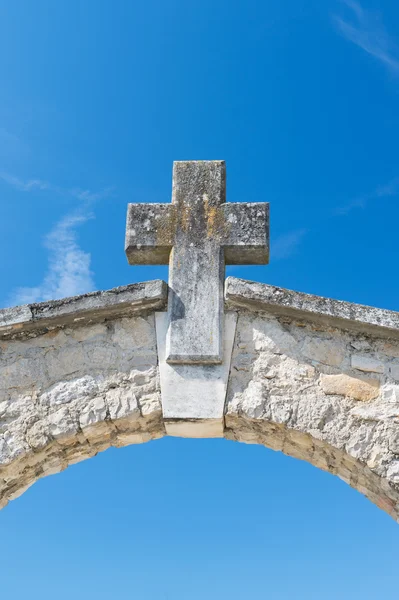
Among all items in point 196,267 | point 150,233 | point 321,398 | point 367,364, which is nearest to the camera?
point 321,398

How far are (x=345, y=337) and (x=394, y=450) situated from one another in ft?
2.58

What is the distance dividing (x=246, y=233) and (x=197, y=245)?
0.34 meters

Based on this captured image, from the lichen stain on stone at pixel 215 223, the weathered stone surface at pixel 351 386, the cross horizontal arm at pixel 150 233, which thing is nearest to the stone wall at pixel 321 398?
the weathered stone surface at pixel 351 386

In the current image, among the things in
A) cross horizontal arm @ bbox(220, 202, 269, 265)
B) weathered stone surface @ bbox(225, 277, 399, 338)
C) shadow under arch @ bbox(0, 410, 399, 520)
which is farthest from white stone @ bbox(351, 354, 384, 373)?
cross horizontal arm @ bbox(220, 202, 269, 265)

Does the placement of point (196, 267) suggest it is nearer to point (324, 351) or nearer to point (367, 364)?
point (324, 351)

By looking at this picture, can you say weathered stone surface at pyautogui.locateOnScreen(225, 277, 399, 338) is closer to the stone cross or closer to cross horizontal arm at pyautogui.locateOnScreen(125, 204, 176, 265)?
the stone cross

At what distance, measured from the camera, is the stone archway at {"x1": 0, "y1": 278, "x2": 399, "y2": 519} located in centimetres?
428

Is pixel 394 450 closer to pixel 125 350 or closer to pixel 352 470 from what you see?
pixel 352 470

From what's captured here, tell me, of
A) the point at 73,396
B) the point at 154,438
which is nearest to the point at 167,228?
the point at 73,396

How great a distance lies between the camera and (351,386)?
14.3 feet

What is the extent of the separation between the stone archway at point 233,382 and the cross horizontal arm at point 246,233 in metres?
0.28

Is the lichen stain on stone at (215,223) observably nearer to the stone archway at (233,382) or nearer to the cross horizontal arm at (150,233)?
the cross horizontal arm at (150,233)

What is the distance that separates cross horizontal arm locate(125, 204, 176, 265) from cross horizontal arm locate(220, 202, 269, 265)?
380mm

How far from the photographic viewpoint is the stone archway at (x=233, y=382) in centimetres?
428
